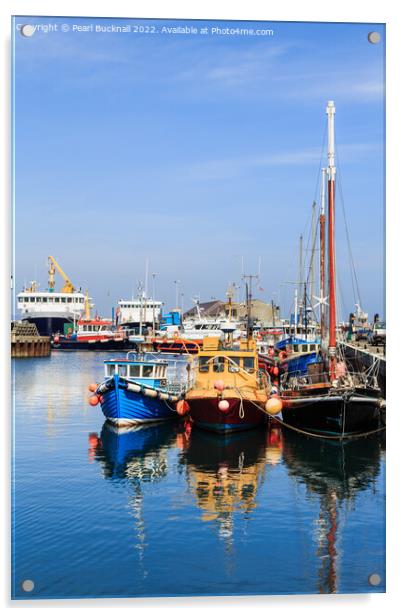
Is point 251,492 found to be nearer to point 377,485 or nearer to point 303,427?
point 377,485

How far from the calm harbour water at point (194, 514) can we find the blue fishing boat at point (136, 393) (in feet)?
5.17

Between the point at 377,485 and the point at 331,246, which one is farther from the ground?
the point at 331,246

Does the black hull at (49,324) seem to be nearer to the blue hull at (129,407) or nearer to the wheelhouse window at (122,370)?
the wheelhouse window at (122,370)

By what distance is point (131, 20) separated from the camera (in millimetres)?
9820

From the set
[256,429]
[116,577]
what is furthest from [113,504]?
[256,429]

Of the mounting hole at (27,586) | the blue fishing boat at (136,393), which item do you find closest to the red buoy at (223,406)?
the blue fishing boat at (136,393)

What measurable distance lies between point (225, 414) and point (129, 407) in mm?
4711

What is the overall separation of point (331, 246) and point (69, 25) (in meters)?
12.2

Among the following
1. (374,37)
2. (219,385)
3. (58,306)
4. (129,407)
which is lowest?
(129,407)

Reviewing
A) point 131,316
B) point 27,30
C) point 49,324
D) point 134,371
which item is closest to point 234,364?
point 134,371

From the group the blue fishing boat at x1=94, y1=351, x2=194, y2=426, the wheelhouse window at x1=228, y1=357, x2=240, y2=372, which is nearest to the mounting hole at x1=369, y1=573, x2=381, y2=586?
the wheelhouse window at x1=228, y1=357, x2=240, y2=372

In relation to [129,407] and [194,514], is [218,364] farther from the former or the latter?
[194,514]

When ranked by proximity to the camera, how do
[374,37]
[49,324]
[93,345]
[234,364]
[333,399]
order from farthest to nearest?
[93,345] → [49,324] → [234,364] → [333,399] → [374,37]

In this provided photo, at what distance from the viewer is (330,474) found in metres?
18.3
